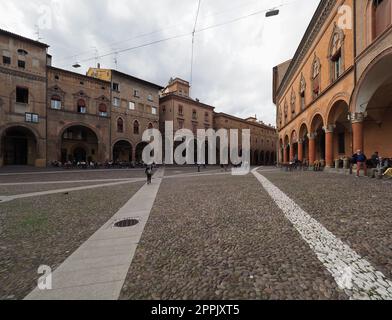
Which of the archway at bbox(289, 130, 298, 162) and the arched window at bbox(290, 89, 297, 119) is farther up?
the arched window at bbox(290, 89, 297, 119)

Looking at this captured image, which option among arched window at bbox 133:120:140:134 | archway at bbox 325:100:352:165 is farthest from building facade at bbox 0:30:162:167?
archway at bbox 325:100:352:165

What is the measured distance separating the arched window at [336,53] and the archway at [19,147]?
30982 millimetres

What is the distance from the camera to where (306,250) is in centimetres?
280

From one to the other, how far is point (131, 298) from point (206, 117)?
43070 millimetres

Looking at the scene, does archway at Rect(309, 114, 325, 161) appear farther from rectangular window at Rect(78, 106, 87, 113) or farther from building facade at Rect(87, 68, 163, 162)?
rectangular window at Rect(78, 106, 87, 113)

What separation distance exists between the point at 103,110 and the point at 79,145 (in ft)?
20.3

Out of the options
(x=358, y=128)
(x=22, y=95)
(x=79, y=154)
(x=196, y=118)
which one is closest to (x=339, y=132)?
(x=358, y=128)

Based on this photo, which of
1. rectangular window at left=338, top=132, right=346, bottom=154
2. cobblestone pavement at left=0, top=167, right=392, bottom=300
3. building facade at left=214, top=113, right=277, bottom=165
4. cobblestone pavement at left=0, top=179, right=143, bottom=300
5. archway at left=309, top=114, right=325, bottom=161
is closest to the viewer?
cobblestone pavement at left=0, top=167, right=392, bottom=300

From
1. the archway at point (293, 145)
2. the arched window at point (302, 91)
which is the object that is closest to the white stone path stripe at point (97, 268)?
the arched window at point (302, 91)

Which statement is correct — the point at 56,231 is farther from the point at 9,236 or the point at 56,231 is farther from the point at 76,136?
the point at 76,136

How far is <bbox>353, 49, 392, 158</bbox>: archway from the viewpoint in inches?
402

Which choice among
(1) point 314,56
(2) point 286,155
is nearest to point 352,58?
(1) point 314,56

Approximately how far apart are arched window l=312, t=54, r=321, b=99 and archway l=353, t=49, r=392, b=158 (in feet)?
13.6

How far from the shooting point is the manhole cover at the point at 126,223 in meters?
4.19
